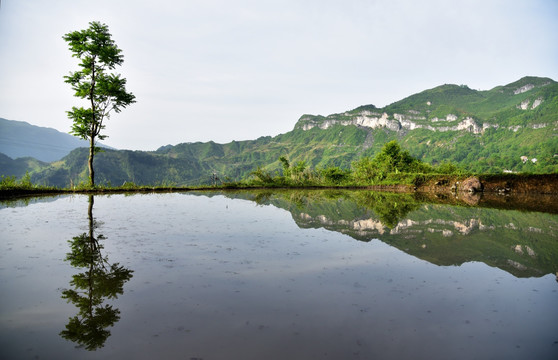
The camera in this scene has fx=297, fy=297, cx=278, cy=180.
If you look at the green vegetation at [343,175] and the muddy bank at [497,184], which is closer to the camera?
the muddy bank at [497,184]

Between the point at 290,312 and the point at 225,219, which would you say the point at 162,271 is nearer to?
the point at 290,312

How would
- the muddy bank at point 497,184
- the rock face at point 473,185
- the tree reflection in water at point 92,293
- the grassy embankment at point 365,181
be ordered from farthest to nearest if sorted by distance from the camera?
the rock face at point 473,185, the muddy bank at point 497,184, the grassy embankment at point 365,181, the tree reflection in water at point 92,293

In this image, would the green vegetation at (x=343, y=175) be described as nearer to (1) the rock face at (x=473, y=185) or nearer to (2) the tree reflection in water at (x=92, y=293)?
(1) the rock face at (x=473, y=185)

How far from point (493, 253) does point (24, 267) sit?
9895 millimetres

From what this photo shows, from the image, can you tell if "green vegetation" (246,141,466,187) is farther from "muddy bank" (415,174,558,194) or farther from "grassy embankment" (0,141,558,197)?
"muddy bank" (415,174,558,194)

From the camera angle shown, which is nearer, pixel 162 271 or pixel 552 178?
pixel 162 271

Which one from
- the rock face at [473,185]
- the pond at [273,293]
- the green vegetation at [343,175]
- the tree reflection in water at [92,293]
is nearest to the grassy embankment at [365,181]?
the green vegetation at [343,175]

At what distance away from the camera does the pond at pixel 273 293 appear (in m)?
3.16

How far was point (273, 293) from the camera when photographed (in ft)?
14.8

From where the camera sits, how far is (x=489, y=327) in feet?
11.8

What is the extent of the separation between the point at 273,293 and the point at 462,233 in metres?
7.44

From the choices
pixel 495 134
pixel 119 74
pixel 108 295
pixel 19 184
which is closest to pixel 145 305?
pixel 108 295

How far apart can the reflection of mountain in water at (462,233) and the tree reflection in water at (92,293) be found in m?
6.07

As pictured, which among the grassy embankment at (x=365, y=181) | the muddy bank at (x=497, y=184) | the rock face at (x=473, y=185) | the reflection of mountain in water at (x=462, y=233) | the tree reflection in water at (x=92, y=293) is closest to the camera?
the tree reflection in water at (x=92, y=293)
